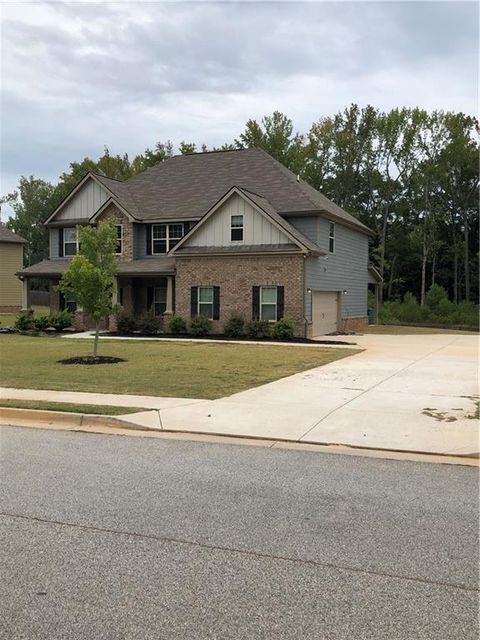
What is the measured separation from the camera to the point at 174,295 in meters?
30.4

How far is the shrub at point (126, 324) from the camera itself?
29.4m

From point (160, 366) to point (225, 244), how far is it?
12465 mm

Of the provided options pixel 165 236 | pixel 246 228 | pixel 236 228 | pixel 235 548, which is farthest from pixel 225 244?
pixel 235 548

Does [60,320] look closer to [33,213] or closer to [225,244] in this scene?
[225,244]

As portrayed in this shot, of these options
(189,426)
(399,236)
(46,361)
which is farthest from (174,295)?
(399,236)

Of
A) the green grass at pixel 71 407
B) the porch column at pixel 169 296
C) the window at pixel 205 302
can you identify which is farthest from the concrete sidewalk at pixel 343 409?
the porch column at pixel 169 296

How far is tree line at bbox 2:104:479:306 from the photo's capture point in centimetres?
5459

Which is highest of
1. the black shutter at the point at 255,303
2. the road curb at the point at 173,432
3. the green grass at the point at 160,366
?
the black shutter at the point at 255,303

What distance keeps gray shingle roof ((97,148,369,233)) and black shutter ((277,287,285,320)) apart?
390cm

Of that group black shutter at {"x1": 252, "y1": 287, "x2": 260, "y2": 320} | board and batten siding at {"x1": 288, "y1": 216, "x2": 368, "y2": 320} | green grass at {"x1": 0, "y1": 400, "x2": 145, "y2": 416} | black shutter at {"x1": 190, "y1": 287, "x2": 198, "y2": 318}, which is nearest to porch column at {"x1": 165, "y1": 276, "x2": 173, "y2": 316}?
black shutter at {"x1": 190, "y1": 287, "x2": 198, "y2": 318}

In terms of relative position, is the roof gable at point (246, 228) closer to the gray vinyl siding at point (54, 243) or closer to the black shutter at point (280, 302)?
the black shutter at point (280, 302)

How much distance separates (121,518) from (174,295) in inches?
1002

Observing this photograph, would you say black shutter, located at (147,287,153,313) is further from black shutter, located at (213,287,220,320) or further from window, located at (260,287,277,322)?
window, located at (260,287,277,322)

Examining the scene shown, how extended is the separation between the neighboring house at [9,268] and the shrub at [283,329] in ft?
102
